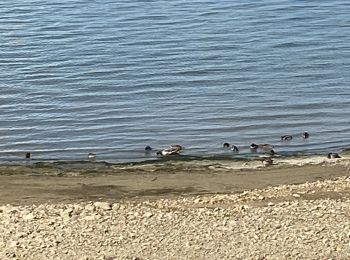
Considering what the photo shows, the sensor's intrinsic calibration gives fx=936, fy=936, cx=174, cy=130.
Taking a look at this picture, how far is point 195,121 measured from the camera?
21188 mm

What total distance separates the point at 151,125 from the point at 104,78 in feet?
13.0

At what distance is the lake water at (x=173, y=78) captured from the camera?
66.7ft

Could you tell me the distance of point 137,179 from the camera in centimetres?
1764

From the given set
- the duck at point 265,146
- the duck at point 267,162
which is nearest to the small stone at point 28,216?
the duck at point 267,162

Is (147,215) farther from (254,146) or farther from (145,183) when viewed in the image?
(254,146)

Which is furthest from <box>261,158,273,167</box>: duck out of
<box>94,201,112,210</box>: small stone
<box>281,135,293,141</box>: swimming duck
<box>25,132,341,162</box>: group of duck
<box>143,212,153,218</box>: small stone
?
<box>143,212,153,218</box>: small stone

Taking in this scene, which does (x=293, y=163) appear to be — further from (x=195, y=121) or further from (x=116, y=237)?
(x=116, y=237)

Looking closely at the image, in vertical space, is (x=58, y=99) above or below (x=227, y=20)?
below

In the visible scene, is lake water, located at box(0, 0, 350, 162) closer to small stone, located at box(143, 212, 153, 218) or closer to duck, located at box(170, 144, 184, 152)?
duck, located at box(170, 144, 184, 152)

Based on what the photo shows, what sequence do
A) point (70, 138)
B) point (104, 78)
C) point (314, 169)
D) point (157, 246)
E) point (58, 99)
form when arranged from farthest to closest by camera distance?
point (104, 78), point (58, 99), point (70, 138), point (314, 169), point (157, 246)

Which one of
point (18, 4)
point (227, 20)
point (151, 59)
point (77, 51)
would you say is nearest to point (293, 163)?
point (151, 59)

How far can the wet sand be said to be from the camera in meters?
16.5

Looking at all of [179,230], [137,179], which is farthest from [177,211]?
[137,179]

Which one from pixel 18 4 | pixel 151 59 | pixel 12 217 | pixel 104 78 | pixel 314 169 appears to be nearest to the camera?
pixel 12 217
